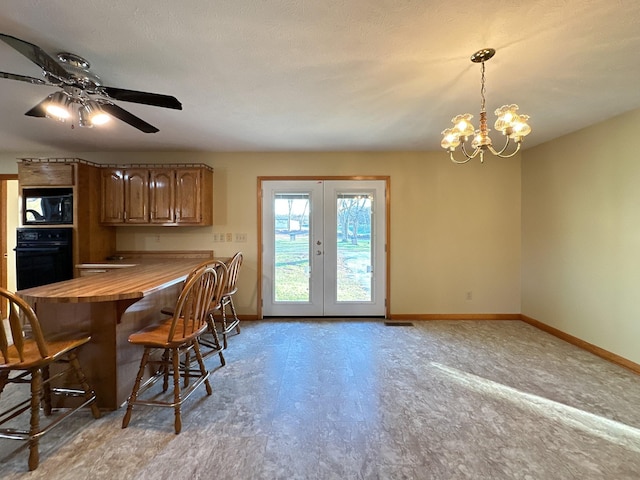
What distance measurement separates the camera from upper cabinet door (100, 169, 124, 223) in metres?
3.63

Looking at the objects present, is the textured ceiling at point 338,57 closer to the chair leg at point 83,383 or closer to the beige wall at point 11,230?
the chair leg at point 83,383

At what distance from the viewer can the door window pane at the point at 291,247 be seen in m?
3.94

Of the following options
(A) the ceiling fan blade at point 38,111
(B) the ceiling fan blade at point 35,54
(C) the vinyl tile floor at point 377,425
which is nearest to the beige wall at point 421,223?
(C) the vinyl tile floor at point 377,425

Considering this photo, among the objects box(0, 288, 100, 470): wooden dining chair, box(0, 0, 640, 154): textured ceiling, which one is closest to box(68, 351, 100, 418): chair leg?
box(0, 288, 100, 470): wooden dining chair

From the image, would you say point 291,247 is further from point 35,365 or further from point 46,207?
point 46,207

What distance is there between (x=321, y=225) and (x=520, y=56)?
8.72ft

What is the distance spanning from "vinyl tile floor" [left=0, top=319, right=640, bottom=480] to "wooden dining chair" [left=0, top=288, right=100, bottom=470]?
0.16 meters

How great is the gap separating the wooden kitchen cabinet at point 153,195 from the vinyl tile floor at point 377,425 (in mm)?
1942

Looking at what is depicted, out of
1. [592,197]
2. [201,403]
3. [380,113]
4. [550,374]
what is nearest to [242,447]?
[201,403]

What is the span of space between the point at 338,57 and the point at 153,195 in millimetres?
2955

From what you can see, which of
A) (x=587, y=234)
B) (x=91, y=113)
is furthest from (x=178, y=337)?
(x=587, y=234)

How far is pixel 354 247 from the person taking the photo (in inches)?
156

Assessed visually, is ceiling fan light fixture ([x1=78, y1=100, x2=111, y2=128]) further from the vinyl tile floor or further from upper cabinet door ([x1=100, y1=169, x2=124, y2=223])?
the vinyl tile floor

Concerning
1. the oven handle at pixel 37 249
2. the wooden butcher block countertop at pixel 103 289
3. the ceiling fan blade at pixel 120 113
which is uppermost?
the ceiling fan blade at pixel 120 113
